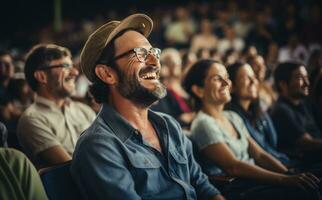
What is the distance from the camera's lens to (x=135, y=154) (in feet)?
6.76

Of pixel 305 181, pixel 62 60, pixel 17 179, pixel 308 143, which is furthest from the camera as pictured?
pixel 308 143

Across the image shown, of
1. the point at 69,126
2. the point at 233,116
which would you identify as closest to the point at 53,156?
the point at 69,126

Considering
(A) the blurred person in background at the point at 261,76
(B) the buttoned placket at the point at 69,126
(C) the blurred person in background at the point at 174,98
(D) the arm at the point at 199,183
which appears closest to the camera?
(D) the arm at the point at 199,183

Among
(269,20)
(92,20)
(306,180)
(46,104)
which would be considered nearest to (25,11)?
(92,20)

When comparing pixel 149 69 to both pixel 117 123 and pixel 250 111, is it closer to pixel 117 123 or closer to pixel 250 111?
pixel 117 123

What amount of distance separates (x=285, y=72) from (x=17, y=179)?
2964mm

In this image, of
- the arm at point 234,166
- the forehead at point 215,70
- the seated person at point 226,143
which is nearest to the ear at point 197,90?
the seated person at point 226,143

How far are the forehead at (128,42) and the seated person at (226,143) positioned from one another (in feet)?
3.10

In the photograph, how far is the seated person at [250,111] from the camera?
3.60m

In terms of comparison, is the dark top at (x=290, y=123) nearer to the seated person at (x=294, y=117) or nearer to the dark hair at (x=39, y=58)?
the seated person at (x=294, y=117)

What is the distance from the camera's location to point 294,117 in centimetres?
386

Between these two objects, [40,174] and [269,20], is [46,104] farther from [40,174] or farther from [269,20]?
[269,20]

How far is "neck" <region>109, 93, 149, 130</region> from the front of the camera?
88.6 inches

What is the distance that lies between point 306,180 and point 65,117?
1717 mm
